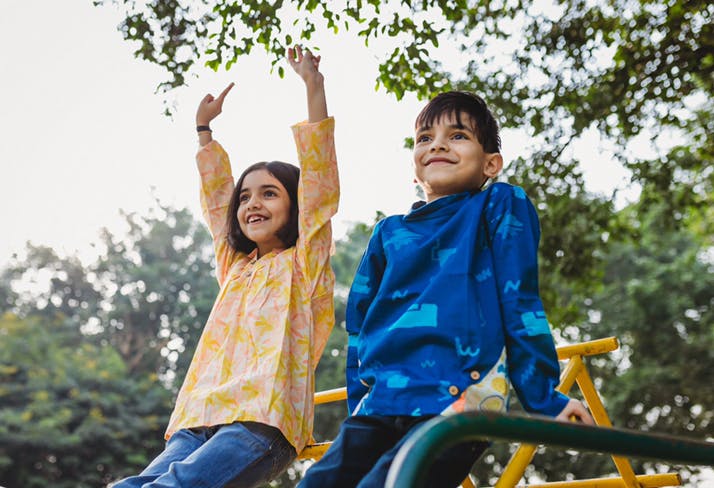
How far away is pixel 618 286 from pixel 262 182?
1635 centimetres

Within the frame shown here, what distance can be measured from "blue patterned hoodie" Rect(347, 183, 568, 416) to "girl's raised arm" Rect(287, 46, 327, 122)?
86cm

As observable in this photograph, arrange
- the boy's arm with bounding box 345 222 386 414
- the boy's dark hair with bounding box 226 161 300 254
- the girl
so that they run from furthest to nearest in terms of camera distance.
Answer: the boy's dark hair with bounding box 226 161 300 254
the girl
the boy's arm with bounding box 345 222 386 414

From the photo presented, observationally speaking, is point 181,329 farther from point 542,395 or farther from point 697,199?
point 542,395

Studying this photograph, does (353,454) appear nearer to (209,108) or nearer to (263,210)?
(263,210)

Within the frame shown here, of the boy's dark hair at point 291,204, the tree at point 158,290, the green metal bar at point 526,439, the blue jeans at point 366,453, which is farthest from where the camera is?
the tree at point 158,290

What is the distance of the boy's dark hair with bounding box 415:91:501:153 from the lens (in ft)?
6.65

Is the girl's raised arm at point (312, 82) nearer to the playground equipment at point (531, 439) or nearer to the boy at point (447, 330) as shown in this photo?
the boy at point (447, 330)

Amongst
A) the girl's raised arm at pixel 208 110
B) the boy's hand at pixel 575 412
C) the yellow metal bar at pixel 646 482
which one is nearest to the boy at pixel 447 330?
the boy's hand at pixel 575 412

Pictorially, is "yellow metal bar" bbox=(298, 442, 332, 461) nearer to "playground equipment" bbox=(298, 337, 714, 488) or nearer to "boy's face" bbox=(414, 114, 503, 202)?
"boy's face" bbox=(414, 114, 503, 202)

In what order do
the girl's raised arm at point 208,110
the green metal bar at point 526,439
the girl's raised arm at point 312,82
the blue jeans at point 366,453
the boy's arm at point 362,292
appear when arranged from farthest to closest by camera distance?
1. the girl's raised arm at point 208,110
2. the girl's raised arm at point 312,82
3. the boy's arm at point 362,292
4. the blue jeans at point 366,453
5. the green metal bar at point 526,439

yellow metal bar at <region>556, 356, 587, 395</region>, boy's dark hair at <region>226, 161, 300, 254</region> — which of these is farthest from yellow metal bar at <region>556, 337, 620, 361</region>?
boy's dark hair at <region>226, 161, 300, 254</region>

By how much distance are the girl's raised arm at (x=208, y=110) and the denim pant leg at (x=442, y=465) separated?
185cm

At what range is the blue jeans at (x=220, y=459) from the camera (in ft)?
7.01

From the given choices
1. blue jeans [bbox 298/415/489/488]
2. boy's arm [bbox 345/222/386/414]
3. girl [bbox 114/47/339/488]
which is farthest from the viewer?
girl [bbox 114/47/339/488]
